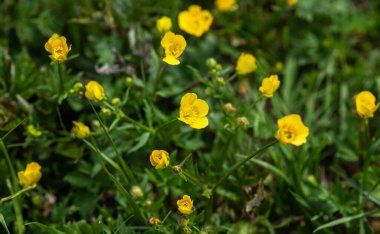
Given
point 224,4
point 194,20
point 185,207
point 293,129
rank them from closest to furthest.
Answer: point 185,207 → point 293,129 → point 194,20 → point 224,4

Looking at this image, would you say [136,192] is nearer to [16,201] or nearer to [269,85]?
[16,201]

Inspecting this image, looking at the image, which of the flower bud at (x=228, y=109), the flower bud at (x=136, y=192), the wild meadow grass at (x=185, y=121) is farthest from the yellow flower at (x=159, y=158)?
the flower bud at (x=228, y=109)

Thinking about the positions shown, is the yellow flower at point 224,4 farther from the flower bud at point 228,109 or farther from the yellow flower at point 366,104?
the yellow flower at point 366,104

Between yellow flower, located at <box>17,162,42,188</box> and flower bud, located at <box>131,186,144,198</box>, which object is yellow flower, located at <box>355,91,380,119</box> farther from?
yellow flower, located at <box>17,162,42,188</box>

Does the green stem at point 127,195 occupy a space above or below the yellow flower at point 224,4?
below

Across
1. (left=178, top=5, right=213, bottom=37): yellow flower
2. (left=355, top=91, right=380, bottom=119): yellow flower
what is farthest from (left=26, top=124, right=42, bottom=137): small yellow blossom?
(left=355, top=91, right=380, bottom=119): yellow flower

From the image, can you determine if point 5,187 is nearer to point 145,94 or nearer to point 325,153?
point 145,94

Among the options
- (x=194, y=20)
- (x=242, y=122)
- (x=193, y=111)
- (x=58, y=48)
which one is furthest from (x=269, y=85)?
(x=58, y=48)
